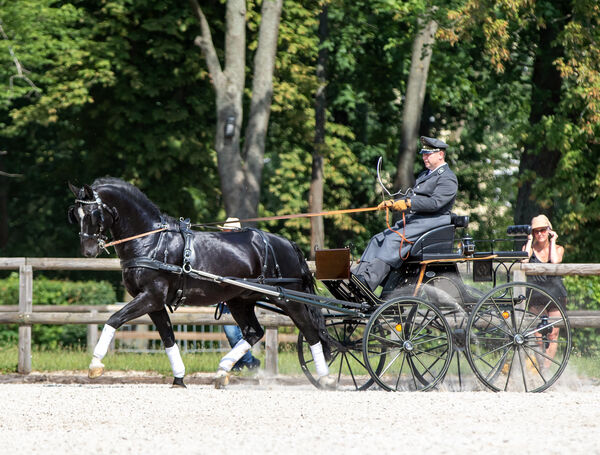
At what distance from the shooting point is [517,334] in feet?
31.0

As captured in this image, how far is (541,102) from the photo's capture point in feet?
67.3

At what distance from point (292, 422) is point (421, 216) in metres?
3.12

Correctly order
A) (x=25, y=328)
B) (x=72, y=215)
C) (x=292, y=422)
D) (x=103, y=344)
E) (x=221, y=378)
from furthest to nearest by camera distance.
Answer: (x=25, y=328), (x=221, y=378), (x=72, y=215), (x=103, y=344), (x=292, y=422)

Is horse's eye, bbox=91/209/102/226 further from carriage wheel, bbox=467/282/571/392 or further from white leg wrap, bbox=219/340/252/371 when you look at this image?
carriage wheel, bbox=467/282/571/392

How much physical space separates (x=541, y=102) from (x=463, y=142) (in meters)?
9.73

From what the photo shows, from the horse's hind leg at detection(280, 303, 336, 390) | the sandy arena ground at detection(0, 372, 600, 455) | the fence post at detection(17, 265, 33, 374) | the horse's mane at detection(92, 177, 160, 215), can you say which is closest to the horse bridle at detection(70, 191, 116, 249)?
the horse's mane at detection(92, 177, 160, 215)

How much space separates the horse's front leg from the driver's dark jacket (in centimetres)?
206

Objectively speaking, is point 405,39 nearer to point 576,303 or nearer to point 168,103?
point 168,103

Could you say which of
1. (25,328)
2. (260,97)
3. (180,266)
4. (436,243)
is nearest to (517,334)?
(436,243)

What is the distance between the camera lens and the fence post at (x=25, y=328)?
39.4 feet

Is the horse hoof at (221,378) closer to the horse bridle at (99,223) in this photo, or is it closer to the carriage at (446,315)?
the carriage at (446,315)

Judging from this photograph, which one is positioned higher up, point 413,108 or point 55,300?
point 413,108

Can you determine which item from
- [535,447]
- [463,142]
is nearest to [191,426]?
[535,447]

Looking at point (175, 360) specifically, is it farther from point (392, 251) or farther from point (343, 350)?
point (392, 251)
